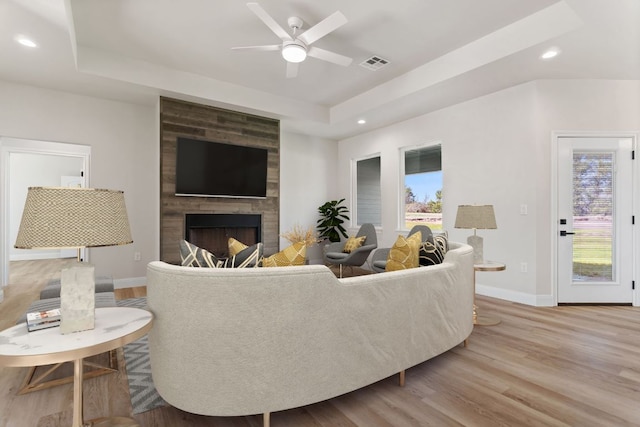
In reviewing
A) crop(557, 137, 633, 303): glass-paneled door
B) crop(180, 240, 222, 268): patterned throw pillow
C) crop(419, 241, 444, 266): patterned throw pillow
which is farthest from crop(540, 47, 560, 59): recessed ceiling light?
crop(180, 240, 222, 268): patterned throw pillow

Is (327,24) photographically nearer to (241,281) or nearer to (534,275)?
(241,281)

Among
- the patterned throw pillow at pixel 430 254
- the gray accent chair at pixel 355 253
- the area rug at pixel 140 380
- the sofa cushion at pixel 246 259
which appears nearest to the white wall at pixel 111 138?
the area rug at pixel 140 380

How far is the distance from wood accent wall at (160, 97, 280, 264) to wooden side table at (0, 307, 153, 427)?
3105 millimetres

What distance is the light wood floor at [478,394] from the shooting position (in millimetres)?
1729

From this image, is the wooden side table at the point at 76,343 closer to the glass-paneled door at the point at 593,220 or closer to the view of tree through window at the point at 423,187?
the glass-paneled door at the point at 593,220

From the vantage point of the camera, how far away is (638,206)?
384 cm

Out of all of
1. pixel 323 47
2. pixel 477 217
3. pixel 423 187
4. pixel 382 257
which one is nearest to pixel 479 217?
pixel 477 217

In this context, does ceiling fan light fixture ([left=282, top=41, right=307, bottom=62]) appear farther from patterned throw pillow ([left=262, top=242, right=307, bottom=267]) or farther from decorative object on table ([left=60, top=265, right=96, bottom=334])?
decorative object on table ([left=60, top=265, right=96, bottom=334])

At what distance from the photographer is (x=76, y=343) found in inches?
51.3

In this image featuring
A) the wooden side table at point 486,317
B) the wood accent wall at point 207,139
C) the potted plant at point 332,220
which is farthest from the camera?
the potted plant at point 332,220

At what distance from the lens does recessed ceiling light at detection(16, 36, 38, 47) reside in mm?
3146

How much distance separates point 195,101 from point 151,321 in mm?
3843

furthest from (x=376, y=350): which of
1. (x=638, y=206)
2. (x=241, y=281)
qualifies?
(x=638, y=206)

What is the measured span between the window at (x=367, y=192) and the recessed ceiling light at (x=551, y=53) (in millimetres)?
3430
